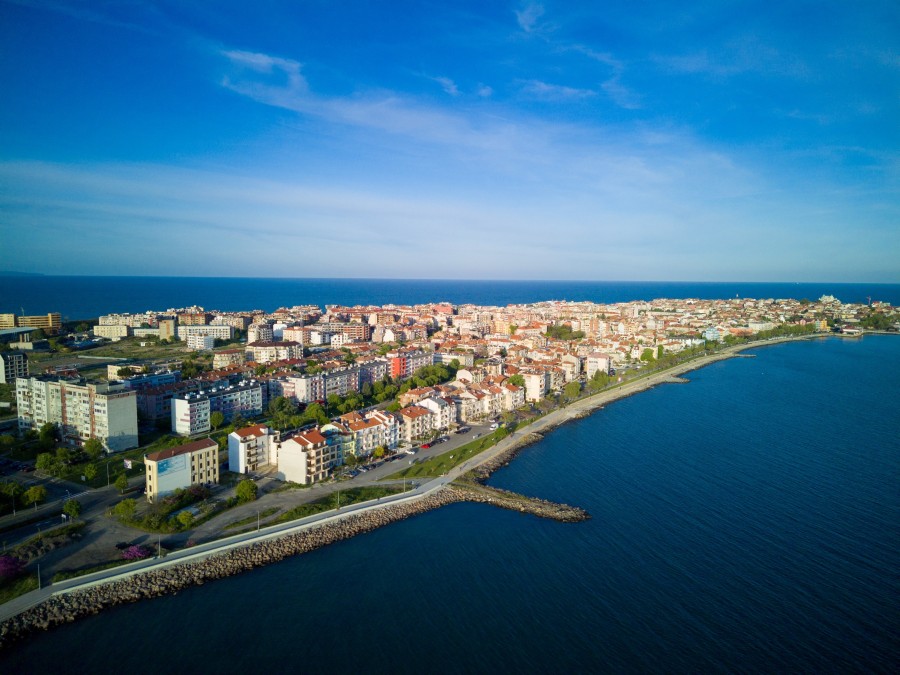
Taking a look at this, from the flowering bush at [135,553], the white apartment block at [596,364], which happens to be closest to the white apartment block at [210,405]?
the flowering bush at [135,553]

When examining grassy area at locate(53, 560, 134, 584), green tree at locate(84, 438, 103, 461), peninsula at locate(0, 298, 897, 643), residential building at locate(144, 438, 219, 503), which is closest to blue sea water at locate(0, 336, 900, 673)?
peninsula at locate(0, 298, 897, 643)

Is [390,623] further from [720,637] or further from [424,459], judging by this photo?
[424,459]

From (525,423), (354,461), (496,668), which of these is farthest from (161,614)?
(525,423)

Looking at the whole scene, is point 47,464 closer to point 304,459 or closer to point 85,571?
point 85,571

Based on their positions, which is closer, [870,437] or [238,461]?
[238,461]

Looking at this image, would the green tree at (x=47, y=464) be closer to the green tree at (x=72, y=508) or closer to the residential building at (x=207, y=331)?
the green tree at (x=72, y=508)

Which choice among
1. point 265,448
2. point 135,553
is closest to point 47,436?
point 265,448
